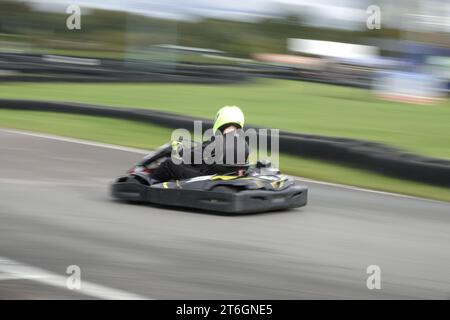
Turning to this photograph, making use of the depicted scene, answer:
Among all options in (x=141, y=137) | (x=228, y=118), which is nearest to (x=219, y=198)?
(x=228, y=118)

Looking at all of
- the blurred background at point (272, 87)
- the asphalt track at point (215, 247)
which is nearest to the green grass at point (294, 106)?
the blurred background at point (272, 87)

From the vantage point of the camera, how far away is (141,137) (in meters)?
12.4

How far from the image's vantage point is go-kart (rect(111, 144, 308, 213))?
6602 mm

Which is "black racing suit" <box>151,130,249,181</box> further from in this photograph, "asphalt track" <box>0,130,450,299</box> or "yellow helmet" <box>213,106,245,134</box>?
"asphalt track" <box>0,130,450,299</box>

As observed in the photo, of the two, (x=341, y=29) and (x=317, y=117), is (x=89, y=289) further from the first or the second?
(x=341, y=29)

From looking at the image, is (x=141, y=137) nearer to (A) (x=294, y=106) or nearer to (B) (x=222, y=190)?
(B) (x=222, y=190)

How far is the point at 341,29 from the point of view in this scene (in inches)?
2645

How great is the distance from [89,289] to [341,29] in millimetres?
64743

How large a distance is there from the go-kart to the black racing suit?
2.3 inches

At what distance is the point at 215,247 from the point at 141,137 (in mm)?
7177

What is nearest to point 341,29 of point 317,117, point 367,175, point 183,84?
point 183,84

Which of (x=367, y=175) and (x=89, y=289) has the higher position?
(x=367, y=175)

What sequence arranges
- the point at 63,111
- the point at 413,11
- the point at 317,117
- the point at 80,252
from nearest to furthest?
1. the point at 80,252
2. the point at 63,111
3. the point at 317,117
4. the point at 413,11

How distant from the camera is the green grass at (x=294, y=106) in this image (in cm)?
1399
